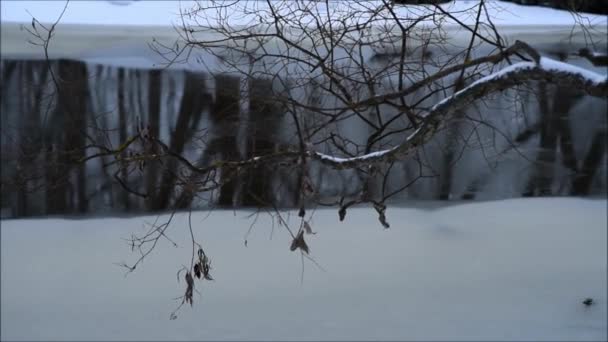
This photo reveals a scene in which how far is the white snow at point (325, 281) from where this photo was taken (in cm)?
642

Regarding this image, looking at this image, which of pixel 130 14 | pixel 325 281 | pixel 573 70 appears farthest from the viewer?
pixel 130 14

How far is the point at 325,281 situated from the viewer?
6641 mm

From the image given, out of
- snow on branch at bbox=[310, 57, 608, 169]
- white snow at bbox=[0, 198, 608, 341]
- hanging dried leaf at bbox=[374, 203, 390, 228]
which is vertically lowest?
white snow at bbox=[0, 198, 608, 341]

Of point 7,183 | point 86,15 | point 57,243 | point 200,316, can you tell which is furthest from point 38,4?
point 200,316

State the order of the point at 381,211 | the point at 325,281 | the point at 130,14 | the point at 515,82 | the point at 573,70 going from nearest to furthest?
the point at 573,70, the point at 515,82, the point at 381,211, the point at 325,281, the point at 130,14

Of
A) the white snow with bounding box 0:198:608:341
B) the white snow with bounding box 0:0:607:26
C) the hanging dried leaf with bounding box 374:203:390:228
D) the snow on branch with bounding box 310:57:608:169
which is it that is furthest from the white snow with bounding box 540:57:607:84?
the white snow with bounding box 0:198:608:341

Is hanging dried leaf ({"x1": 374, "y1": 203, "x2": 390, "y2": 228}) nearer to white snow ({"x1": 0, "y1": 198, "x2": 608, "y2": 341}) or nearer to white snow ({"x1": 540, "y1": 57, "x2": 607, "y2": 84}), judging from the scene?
white snow ({"x1": 540, "y1": 57, "x2": 607, "y2": 84})

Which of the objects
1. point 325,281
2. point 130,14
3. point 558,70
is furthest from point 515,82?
point 130,14

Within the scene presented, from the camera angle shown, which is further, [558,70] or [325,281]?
[325,281]

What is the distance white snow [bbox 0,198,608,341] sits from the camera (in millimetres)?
6418

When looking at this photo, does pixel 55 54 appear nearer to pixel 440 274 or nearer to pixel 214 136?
pixel 214 136

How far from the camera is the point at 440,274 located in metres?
6.78

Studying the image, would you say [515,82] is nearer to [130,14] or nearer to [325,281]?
[325,281]

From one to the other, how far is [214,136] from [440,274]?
7.59 feet
